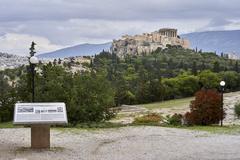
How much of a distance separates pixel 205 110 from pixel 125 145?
1338cm

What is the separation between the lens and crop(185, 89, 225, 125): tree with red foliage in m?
31.9

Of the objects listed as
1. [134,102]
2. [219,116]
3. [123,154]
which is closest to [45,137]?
[123,154]

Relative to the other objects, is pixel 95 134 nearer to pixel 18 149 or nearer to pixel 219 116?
pixel 18 149

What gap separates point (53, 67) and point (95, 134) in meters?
14.5

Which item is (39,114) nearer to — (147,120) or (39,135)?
(39,135)

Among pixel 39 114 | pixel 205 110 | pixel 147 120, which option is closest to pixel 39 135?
pixel 39 114

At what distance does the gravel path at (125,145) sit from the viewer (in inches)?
647

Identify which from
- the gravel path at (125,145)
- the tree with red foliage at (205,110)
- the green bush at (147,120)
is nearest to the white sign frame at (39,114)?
the gravel path at (125,145)

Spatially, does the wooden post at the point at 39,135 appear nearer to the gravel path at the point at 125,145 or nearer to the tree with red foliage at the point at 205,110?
the gravel path at the point at 125,145

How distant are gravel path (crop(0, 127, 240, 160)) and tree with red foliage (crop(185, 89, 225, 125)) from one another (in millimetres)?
6072

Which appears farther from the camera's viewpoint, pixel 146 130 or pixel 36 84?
pixel 36 84

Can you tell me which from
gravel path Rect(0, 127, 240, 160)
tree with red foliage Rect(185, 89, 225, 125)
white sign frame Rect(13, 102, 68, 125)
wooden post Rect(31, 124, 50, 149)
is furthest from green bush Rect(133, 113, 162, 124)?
wooden post Rect(31, 124, 50, 149)

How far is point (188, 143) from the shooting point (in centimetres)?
2039

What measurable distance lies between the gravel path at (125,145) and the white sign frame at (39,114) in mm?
999
